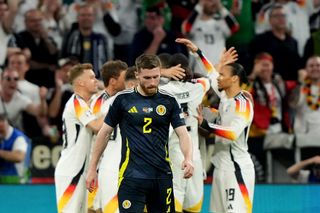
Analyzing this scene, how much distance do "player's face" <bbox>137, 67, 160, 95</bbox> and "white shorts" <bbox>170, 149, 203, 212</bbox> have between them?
6.76 ft

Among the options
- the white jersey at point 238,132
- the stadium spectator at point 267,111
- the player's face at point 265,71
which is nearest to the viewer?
the white jersey at point 238,132


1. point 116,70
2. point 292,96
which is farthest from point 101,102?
point 292,96

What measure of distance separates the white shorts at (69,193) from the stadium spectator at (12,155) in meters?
3.33

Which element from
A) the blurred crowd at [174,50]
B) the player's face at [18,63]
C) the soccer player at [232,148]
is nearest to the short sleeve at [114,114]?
the soccer player at [232,148]

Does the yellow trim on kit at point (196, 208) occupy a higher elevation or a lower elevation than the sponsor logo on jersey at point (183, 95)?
lower

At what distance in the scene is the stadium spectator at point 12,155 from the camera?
47.4 ft

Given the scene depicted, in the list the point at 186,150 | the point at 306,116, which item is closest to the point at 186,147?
the point at 186,150

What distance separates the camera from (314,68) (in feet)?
52.0

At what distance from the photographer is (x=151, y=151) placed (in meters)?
9.58

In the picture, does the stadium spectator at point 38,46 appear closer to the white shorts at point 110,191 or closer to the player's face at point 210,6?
the player's face at point 210,6

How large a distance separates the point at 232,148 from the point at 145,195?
1990mm

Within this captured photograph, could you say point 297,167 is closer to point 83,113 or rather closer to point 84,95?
point 84,95

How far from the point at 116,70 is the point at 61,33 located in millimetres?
5834

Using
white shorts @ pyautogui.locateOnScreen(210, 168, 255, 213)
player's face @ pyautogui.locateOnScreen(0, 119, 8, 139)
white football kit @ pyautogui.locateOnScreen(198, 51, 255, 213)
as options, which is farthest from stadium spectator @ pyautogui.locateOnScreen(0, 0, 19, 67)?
white shorts @ pyautogui.locateOnScreen(210, 168, 255, 213)
